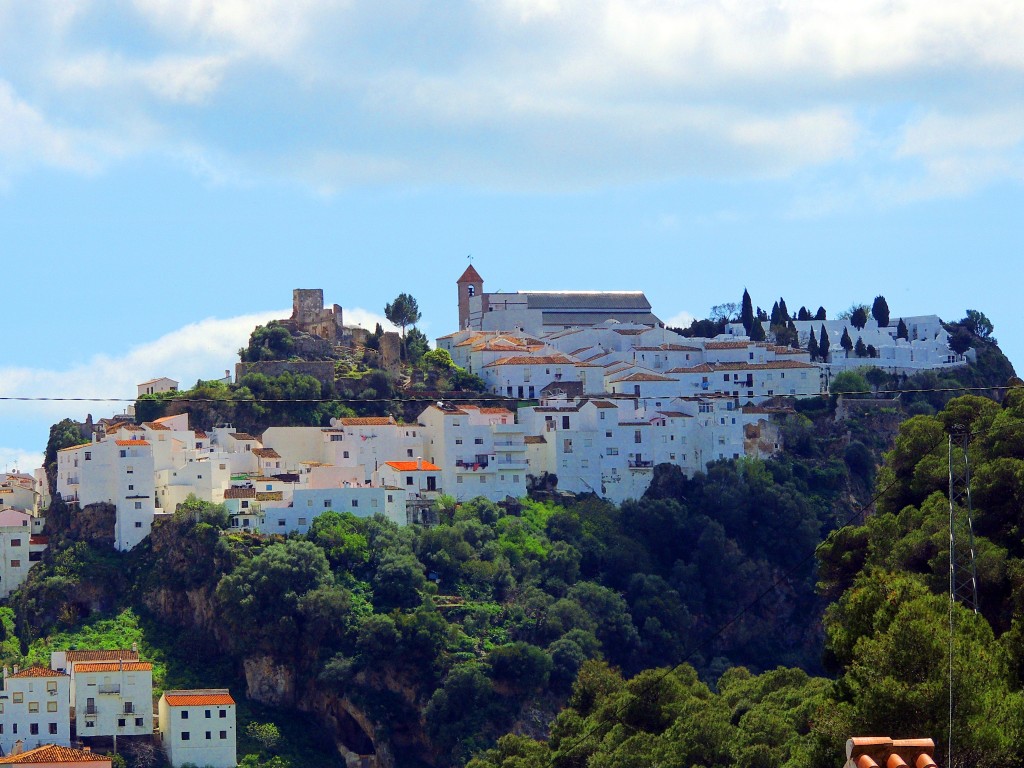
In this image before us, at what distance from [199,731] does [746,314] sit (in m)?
47.1

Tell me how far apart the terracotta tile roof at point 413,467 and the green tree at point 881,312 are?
34.6 metres

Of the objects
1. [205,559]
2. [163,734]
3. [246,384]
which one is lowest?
[163,734]

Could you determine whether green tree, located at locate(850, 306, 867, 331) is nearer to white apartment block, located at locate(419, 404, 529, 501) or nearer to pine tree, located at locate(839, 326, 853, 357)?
pine tree, located at locate(839, 326, 853, 357)

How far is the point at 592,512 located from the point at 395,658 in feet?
41.2

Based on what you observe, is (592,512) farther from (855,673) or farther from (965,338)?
(855,673)

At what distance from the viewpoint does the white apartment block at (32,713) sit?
6931cm

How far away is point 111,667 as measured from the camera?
71000 millimetres

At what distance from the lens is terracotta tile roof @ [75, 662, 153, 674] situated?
7081 cm

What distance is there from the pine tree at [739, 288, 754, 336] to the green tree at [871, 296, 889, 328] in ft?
20.2

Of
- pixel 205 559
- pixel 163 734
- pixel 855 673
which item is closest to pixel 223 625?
pixel 205 559

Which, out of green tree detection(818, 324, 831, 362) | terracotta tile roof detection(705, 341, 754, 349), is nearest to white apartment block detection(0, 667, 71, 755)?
terracotta tile roof detection(705, 341, 754, 349)

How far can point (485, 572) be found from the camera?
81438 millimetres

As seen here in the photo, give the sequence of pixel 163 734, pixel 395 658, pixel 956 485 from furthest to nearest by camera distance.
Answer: pixel 395 658 < pixel 163 734 < pixel 956 485

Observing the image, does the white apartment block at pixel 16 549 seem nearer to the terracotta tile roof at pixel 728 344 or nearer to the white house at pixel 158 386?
the white house at pixel 158 386
